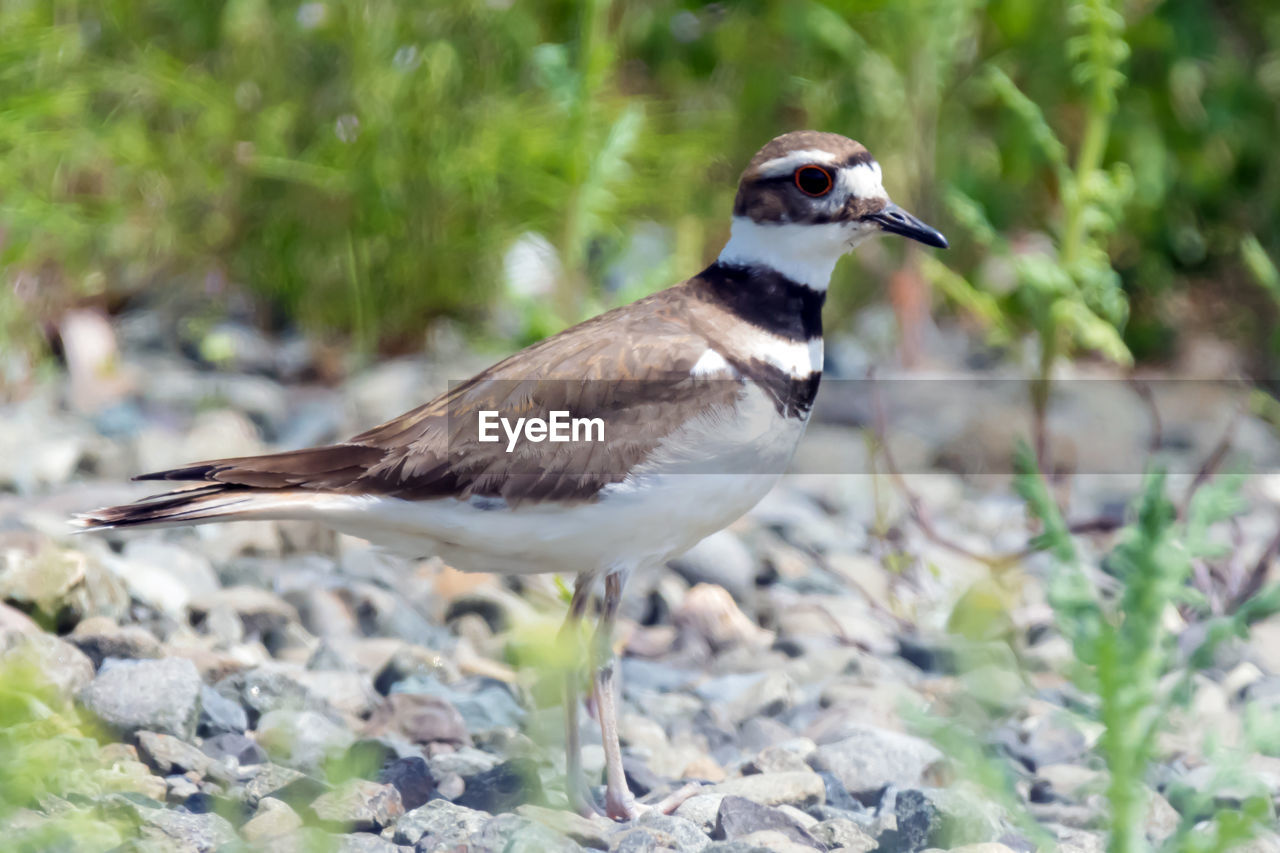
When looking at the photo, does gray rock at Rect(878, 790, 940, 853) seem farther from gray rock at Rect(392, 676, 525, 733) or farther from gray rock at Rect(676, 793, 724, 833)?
gray rock at Rect(392, 676, 525, 733)

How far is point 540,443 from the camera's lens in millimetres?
3131

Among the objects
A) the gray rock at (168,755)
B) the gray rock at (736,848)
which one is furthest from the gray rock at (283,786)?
the gray rock at (736,848)

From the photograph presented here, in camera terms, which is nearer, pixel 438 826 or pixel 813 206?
pixel 438 826

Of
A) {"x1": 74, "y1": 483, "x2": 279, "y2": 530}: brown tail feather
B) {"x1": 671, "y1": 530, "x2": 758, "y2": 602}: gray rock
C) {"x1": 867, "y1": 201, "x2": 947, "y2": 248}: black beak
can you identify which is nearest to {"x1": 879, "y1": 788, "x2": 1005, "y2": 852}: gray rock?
{"x1": 867, "y1": 201, "x2": 947, "y2": 248}: black beak

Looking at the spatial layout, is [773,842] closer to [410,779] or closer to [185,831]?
Answer: [410,779]

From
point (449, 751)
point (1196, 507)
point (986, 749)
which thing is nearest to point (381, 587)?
point (449, 751)

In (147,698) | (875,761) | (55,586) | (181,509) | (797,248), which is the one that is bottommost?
(875,761)

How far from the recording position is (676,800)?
307 cm

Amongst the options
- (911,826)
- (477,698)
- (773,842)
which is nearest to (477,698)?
(477,698)

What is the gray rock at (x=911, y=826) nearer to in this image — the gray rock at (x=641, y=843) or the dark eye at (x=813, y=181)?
the gray rock at (x=641, y=843)

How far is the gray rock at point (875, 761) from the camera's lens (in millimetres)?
3250

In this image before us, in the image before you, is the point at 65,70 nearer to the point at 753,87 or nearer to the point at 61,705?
the point at 753,87

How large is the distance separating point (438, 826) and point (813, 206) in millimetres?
1553

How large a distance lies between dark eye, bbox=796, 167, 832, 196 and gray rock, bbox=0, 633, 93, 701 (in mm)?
1913
